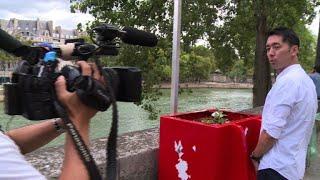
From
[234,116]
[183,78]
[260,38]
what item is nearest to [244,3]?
[260,38]

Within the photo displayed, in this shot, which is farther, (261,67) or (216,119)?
(261,67)

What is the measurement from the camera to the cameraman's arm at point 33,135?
5.35 feet

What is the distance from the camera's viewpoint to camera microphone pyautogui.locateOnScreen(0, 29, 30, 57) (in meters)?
1.42

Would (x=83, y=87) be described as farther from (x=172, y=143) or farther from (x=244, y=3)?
(x=244, y=3)

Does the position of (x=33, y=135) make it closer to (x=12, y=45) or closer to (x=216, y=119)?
(x=12, y=45)

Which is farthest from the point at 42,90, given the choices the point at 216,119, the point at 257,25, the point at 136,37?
the point at 257,25

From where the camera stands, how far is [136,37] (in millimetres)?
1569

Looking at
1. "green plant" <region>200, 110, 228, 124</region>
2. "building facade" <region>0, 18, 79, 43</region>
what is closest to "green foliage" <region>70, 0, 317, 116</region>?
"building facade" <region>0, 18, 79, 43</region>

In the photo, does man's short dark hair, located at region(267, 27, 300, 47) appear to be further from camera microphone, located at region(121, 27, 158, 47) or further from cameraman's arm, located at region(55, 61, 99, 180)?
cameraman's arm, located at region(55, 61, 99, 180)

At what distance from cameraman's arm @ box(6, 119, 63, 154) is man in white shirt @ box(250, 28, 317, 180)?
64.0 inches

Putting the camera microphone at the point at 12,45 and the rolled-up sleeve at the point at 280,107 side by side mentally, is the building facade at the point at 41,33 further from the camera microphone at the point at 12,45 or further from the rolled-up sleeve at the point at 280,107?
the rolled-up sleeve at the point at 280,107

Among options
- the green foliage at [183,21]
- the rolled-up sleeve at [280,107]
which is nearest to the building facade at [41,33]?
the rolled-up sleeve at [280,107]

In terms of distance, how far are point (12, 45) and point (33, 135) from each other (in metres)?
0.36

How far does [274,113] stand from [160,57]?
384 inches
